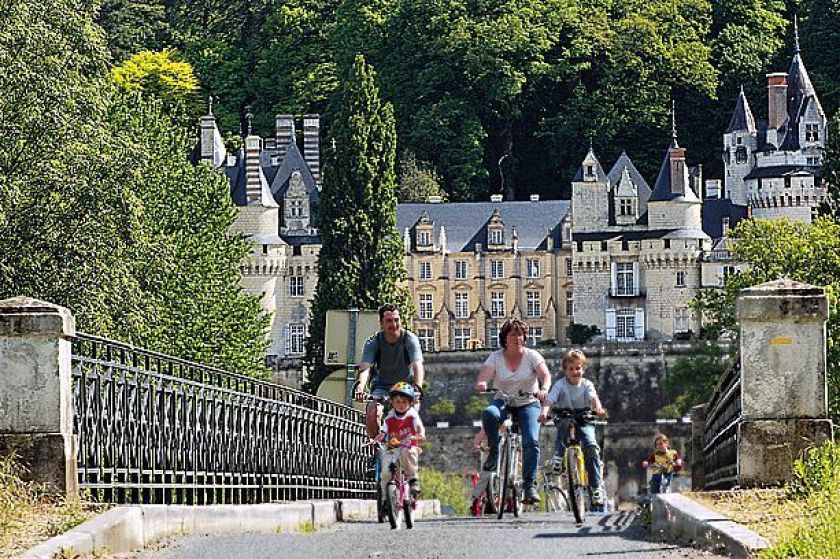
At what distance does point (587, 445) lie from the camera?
826 inches

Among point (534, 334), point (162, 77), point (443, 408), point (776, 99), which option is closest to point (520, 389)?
point (443, 408)

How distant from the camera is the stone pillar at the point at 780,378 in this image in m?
17.5

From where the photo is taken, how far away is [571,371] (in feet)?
68.9

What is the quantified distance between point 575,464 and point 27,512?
576cm

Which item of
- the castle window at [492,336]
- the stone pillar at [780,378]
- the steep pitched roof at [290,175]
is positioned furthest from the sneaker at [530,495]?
the castle window at [492,336]

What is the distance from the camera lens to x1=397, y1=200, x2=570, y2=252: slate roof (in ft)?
387

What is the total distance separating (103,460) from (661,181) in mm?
98788

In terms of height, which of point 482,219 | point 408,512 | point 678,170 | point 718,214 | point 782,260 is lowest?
point 408,512

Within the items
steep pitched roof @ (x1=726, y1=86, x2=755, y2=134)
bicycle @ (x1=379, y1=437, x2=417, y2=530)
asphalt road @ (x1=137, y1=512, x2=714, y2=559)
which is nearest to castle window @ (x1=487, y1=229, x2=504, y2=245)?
steep pitched roof @ (x1=726, y1=86, x2=755, y2=134)

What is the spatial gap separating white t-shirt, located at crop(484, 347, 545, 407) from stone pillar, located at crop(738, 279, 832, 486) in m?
3.04

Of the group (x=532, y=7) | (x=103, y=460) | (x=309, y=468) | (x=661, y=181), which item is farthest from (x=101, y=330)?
(x=532, y=7)

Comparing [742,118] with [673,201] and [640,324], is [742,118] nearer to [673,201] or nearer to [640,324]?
[673,201]

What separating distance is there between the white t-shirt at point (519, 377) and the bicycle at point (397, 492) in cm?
112

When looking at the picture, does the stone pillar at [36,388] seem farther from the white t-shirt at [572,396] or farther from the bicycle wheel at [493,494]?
the white t-shirt at [572,396]
